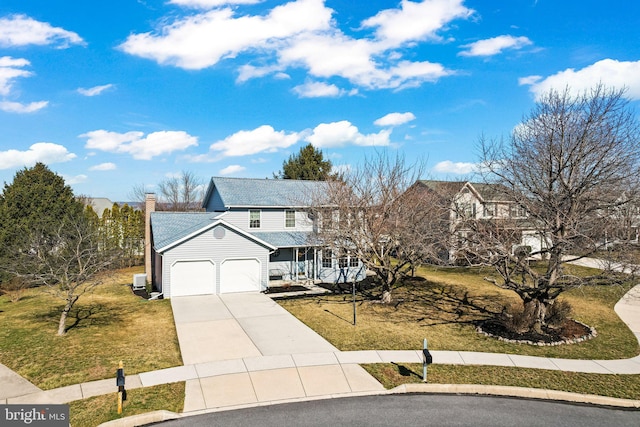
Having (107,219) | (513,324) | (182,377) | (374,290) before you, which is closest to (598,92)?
(513,324)

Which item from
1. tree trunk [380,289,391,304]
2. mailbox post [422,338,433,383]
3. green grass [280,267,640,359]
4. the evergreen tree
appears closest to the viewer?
mailbox post [422,338,433,383]

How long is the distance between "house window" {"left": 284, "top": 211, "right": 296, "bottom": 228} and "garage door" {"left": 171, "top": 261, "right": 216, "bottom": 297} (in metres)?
6.95

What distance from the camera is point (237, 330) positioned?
56.2 ft

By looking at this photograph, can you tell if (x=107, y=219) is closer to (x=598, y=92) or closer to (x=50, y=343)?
(x=50, y=343)

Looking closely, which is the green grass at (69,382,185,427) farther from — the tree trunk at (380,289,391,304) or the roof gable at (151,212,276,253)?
the tree trunk at (380,289,391,304)

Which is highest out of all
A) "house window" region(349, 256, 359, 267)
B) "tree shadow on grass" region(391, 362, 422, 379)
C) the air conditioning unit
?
"house window" region(349, 256, 359, 267)

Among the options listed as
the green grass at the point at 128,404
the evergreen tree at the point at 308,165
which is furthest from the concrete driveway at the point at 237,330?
the evergreen tree at the point at 308,165

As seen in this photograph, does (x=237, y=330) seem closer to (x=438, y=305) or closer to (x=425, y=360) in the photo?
(x=425, y=360)

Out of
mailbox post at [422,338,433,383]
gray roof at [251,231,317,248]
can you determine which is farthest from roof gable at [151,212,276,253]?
mailbox post at [422,338,433,383]

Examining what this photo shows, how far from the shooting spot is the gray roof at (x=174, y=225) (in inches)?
938

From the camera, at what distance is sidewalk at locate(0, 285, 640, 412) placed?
36.3 feet

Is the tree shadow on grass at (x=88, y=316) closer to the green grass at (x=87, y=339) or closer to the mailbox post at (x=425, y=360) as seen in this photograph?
the green grass at (x=87, y=339)

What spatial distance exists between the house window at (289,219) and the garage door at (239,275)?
16.1ft

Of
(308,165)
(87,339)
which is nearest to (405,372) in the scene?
(87,339)
